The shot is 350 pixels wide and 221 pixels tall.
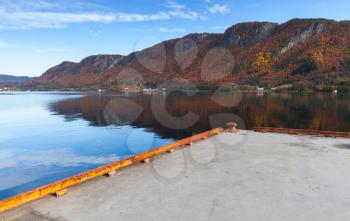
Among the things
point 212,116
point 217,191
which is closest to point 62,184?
point 217,191

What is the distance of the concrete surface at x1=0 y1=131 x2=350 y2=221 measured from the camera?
792 centimetres

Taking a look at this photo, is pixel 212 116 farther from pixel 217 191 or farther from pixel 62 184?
pixel 62 184

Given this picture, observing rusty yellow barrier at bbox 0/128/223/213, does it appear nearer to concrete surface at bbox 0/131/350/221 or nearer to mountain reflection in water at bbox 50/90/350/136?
concrete surface at bbox 0/131/350/221

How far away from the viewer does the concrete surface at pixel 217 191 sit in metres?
7.92

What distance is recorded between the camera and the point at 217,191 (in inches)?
379

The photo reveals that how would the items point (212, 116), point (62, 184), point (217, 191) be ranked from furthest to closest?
point (212, 116) < point (62, 184) < point (217, 191)

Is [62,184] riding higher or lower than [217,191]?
higher

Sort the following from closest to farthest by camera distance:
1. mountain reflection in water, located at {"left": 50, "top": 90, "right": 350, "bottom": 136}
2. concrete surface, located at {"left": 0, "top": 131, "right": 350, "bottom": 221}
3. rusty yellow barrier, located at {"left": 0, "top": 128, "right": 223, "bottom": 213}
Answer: concrete surface, located at {"left": 0, "top": 131, "right": 350, "bottom": 221}, rusty yellow barrier, located at {"left": 0, "top": 128, "right": 223, "bottom": 213}, mountain reflection in water, located at {"left": 50, "top": 90, "right": 350, "bottom": 136}

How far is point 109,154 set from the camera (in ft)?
93.7

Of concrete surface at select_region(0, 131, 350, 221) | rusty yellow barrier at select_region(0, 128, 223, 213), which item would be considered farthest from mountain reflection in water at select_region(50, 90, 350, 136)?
concrete surface at select_region(0, 131, 350, 221)

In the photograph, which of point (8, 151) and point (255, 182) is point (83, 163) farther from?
point (255, 182)

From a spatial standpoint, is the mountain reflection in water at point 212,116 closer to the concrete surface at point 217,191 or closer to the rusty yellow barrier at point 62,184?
the rusty yellow barrier at point 62,184

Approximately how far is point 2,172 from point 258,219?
20.7m

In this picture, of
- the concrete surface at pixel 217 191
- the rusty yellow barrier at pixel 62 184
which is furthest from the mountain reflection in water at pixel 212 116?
the concrete surface at pixel 217 191
